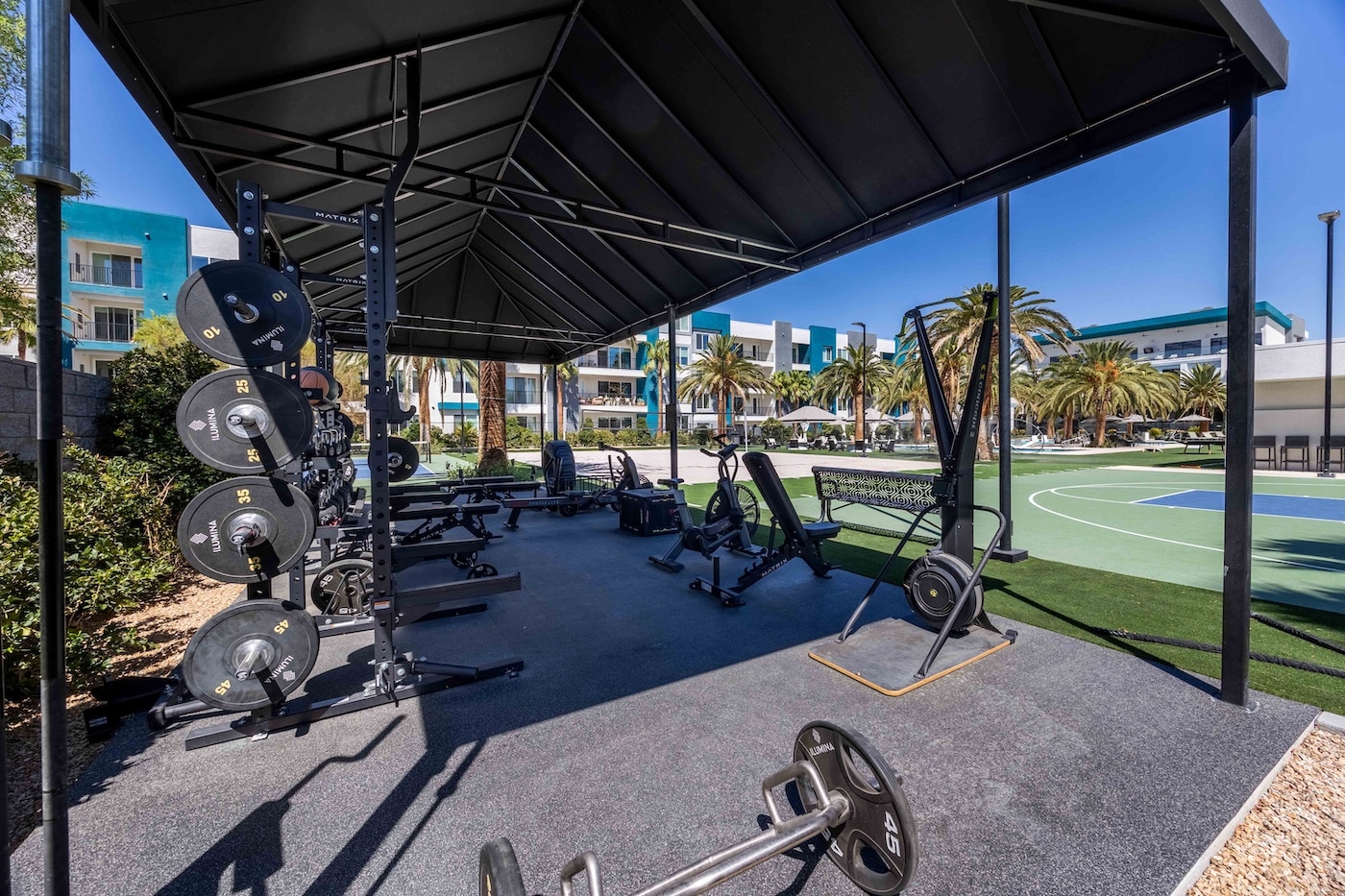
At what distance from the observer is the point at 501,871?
4.92ft

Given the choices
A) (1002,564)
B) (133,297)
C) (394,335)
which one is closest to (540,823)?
(1002,564)

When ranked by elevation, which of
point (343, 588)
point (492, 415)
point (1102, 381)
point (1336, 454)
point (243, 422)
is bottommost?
point (343, 588)

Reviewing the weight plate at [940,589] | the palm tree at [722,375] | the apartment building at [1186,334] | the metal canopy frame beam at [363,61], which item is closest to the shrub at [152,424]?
the metal canopy frame beam at [363,61]

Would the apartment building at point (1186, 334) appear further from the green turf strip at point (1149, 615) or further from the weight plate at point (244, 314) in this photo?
the weight plate at point (244, 314)

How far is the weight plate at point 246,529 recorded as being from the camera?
9.86ft

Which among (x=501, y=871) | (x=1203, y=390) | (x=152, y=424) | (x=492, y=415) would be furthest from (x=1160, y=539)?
(x=1203, y=390)

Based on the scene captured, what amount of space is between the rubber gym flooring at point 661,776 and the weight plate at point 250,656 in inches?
13.6

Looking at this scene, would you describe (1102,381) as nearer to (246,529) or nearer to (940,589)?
(940,589)

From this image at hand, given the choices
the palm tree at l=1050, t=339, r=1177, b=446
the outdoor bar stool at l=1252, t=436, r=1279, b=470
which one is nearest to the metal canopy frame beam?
the outdoor bar stool at l=1252, t=436, r=1279, b=470

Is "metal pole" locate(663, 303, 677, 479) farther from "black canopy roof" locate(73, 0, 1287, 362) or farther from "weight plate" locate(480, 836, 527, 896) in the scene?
"weight plate" locate(480, 836, 527, 896)

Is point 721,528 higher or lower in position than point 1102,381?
lower

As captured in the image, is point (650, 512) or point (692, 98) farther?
point (650, 512)

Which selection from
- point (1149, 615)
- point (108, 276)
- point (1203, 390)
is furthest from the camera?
point (1203, 390)

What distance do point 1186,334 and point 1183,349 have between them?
1.72 metres
